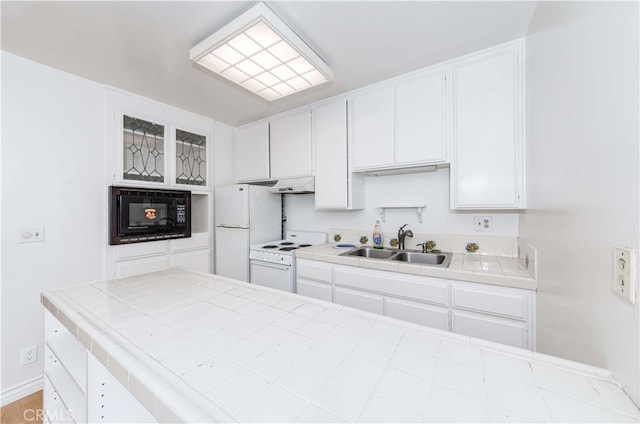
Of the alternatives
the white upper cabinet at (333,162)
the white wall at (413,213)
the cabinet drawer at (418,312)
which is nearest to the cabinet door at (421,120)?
the white wall at (413,213)

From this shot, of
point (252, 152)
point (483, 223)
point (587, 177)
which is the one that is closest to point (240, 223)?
point (252, 152)

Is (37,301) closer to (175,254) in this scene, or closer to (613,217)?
(175,254)

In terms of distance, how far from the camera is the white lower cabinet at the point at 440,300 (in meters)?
1.50

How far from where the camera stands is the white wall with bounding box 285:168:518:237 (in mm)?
2156

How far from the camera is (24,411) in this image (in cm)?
171

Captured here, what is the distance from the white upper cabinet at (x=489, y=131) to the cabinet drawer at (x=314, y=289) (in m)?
1.26

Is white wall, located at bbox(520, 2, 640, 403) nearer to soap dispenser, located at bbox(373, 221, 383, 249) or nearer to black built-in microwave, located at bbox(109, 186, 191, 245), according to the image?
soap dispenser, located at bbox(373, 221, 383, 249)

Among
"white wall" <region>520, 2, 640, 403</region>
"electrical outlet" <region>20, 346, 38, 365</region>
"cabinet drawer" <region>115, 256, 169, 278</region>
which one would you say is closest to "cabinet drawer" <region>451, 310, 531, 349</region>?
"white wall" <region>520, 2, 640, 403</region>

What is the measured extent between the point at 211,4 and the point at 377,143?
152 centimetres

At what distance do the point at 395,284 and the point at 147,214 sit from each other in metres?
2.35

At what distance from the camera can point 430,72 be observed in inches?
79.6

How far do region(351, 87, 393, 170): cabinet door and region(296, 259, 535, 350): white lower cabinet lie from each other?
3.23ft

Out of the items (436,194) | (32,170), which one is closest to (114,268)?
(32,170)

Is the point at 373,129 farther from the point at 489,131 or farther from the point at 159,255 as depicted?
the point at 159,255
